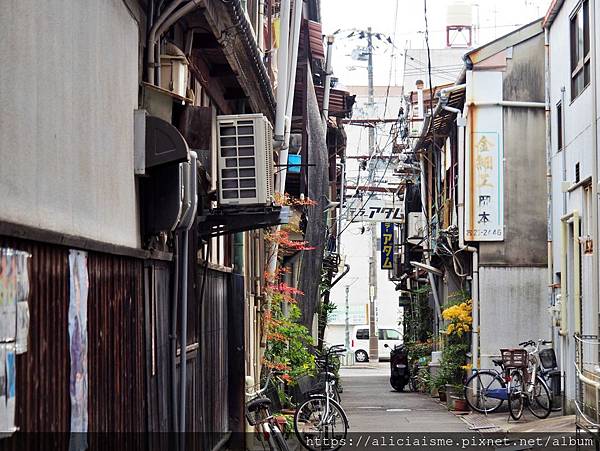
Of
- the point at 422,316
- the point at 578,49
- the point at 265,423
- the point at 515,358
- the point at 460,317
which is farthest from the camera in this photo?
the point at 422,316

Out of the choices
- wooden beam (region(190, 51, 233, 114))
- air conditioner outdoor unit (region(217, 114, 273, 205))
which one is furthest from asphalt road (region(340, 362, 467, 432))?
air conditioner outdoor unit (region(217, 114, 273, 205))

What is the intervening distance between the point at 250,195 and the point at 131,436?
467 cm

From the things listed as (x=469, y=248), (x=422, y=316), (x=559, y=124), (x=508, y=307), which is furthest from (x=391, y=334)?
(x=559, y=124)

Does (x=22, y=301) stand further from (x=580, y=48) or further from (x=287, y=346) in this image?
(x=580, y=48)

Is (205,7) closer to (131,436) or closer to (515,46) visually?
(131,436)

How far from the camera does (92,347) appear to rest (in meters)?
6.91

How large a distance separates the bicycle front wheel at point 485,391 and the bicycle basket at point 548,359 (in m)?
1.23

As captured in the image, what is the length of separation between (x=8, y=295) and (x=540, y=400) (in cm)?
1746

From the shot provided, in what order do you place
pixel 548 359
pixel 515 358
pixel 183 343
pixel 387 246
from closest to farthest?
1. pixel 183 343
2. pixel 548 359
3. pixel 515 358
4. pixel 387 246

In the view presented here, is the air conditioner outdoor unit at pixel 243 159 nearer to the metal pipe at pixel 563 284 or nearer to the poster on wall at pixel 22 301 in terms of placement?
the poster on wall at pixel 22 301

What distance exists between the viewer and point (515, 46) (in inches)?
963

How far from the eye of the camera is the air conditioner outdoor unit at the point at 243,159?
1220cm

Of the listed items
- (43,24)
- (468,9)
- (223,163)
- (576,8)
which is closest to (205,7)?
→ (223,163)

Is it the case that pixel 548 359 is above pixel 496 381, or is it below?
above
